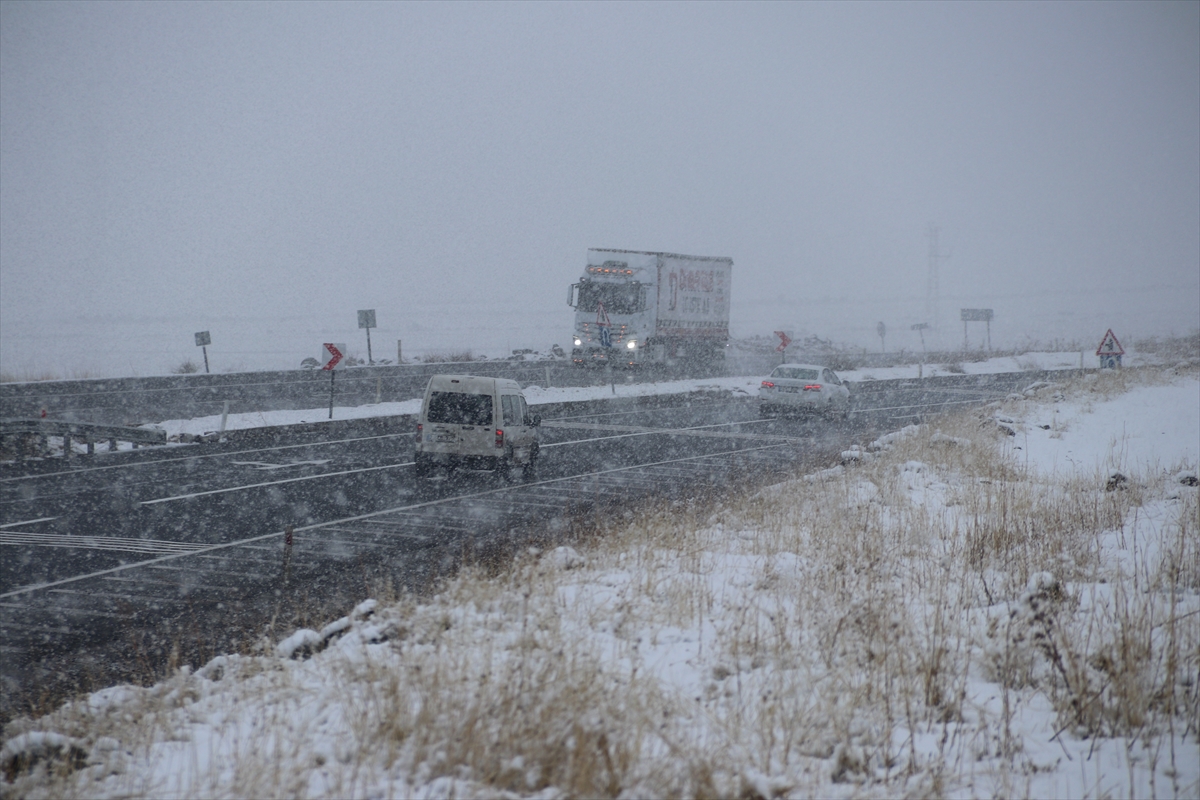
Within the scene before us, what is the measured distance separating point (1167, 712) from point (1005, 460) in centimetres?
1280

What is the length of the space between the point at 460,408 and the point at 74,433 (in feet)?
31.5

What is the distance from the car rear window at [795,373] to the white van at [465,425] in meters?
15.7

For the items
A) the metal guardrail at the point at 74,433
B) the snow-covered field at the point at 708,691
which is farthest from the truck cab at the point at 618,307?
the snow-covered field at the point at 708,691

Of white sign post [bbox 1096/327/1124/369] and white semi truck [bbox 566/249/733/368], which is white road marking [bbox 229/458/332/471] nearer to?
white semi truck [bbox 566/249/733/368]

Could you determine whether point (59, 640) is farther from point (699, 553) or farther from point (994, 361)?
point (994, 361)

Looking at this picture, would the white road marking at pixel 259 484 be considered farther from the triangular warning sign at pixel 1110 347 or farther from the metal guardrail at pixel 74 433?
the triangular warning sign at pixel 1110 347

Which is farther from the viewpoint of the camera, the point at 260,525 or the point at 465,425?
the point at 465,425

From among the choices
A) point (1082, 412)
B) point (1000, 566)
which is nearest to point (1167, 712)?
point (1000, 566)

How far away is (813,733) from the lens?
15.4 ft

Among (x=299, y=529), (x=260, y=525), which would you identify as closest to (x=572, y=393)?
(x=260, y=525)

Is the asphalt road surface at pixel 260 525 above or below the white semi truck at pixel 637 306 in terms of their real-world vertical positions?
below

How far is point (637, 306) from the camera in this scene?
139 feet

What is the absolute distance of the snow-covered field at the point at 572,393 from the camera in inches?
984

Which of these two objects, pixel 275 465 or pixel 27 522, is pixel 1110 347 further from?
pixel 27 522
